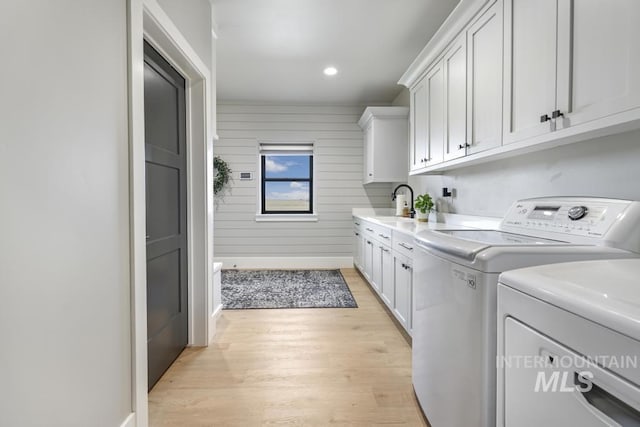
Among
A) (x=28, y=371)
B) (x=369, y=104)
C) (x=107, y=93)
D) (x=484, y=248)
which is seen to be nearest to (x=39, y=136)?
(x=107, y=93)

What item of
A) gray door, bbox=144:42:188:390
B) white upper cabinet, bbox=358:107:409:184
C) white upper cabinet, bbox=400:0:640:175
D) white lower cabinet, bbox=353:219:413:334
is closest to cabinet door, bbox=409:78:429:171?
white upper cabinet, bbox=400:0:640:175

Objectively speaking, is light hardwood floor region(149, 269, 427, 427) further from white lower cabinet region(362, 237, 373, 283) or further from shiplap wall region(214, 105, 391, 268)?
shiplap wall region(214, 105, 391, 268)

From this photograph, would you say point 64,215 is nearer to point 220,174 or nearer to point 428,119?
point 428,119

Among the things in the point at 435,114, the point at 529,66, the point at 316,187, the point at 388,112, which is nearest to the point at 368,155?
the point at 388,112

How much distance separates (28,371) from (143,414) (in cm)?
Result: 75

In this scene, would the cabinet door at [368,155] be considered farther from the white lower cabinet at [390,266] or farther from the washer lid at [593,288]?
the washer lid at [593,288]

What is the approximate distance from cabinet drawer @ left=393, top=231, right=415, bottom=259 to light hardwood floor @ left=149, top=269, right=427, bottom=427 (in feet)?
2.36

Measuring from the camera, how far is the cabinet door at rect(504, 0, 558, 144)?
1.43 meters

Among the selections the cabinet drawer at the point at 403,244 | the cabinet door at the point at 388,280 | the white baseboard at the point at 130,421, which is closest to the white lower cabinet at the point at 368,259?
the cabinet door at the point at 388,280

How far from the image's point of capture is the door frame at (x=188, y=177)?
55.6 inches

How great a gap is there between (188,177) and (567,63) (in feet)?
7.62

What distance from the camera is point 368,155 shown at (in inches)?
191

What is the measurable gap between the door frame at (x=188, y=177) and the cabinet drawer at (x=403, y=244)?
60.8 inches

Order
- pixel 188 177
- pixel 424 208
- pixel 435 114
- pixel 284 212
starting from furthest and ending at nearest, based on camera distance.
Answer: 1. pixel 284 212
2. pixel 424 208
3. pixel 435 114
4. pixel 188 177
